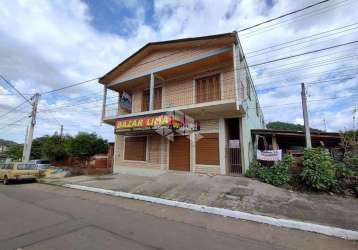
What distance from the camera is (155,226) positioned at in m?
4.79

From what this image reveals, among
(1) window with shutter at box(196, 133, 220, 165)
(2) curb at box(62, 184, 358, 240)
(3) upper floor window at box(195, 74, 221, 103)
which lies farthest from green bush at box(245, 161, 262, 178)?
(2) curb at box(62, 184, 358, 240)

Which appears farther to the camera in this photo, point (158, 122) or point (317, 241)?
point (158, 122)

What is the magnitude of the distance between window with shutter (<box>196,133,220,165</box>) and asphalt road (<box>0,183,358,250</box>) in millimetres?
5045

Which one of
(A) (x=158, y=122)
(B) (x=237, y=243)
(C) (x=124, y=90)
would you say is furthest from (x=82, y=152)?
(B) (x=237, y=243)

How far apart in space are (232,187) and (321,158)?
12.3 ft

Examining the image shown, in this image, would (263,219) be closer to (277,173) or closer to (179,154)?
(277,173)

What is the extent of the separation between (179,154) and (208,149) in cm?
191

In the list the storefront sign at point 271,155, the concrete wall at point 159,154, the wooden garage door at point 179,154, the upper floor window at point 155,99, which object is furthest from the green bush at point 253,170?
the upper floor window at point 155,99

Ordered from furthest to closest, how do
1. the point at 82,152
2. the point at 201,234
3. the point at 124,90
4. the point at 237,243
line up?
the point at 82,152
the point at 124,90
the point at 201,234
the point at 237,243

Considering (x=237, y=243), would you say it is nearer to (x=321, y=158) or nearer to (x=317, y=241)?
(x=317, y=241)

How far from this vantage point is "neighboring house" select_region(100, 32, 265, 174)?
413 inches

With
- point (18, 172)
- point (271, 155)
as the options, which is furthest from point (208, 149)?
point (18, 172)

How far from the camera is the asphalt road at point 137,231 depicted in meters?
3.80

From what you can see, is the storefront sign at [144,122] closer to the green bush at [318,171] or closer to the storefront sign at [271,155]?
the storefront sign at [271,155]
